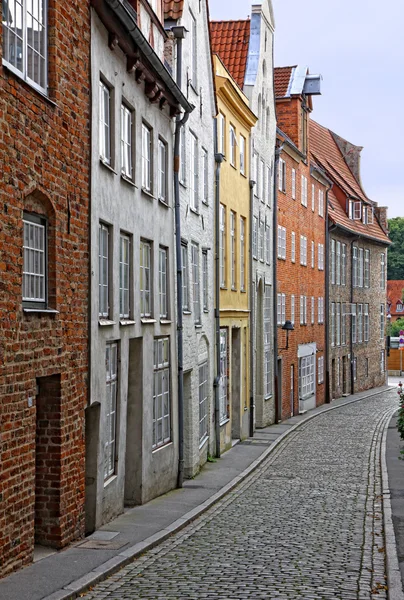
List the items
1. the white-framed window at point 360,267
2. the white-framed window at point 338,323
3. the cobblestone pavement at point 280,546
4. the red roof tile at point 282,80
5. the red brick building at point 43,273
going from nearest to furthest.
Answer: the red brick building at point 43,273 → the cobblestone pavement at point 280,546 → the red roof tile at point 282,80 → the white-framed window at point 338,323 → the white-framed window at point 360,267

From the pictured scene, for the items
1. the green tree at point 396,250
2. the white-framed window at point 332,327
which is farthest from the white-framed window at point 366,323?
the green tree at point 396,250

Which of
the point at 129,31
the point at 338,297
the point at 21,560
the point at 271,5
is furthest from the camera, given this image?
the point at 338,297

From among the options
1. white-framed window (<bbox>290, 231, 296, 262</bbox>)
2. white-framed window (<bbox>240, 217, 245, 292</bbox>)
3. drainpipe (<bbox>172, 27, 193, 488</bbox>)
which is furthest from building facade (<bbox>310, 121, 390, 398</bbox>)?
drainpipe (<bbox>172, 27, 193, 488</bbox>)

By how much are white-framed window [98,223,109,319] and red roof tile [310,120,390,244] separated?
35744mm

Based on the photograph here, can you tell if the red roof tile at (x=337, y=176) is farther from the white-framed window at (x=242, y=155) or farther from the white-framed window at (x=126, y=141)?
the white-framed window at (x=126, y=141)

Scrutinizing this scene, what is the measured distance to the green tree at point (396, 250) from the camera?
331 ft

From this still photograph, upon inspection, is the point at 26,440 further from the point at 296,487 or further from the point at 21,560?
the point at 296,487

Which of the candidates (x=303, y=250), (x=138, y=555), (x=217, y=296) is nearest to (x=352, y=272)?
(x=303, y=250)

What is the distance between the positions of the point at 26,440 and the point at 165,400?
8.39 meters

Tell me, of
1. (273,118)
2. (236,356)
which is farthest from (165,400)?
(273,118)

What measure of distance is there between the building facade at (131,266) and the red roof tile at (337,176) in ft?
104

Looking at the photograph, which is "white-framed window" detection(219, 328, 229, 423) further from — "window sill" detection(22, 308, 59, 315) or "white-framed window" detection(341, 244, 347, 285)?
"white-framed window" detection(341, 244, 347, 285)

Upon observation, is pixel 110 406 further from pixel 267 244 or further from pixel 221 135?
pixel 267 244

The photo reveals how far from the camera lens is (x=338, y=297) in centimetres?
5259
